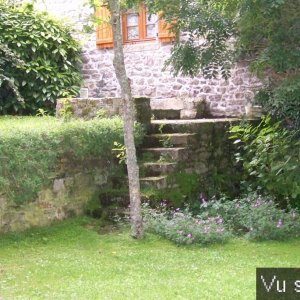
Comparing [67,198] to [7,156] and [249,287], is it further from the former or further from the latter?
[249,287]

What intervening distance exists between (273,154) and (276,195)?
2.47ft

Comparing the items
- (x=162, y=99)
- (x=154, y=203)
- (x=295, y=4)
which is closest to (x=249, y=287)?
(x=154, y=203)

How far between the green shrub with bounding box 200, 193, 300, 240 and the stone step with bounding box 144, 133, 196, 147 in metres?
1.26

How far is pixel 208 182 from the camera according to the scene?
10.1m

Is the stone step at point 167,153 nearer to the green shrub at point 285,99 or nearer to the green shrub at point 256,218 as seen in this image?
the green shrub at point 256,218

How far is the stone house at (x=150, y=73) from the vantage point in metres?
12.2

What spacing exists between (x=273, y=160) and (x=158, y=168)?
5.73 ft

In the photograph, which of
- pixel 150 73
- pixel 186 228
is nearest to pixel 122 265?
pixel 186 228

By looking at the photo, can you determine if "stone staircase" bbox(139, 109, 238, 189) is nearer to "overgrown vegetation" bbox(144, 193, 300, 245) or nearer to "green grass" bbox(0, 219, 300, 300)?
"overgrown vegetation" bbox(144, 193, 300, 245)

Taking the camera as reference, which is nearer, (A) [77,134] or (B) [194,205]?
(A) [77,134]

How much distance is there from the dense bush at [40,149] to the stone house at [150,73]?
3657 millimetres

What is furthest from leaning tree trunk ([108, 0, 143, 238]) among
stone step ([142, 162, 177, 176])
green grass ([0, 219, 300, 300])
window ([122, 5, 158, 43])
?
window ([122, 5, 158, 43])

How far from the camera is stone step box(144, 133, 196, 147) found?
977 cm

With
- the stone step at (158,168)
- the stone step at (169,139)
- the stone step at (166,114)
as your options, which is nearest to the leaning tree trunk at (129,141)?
the stone step at (158,168)
